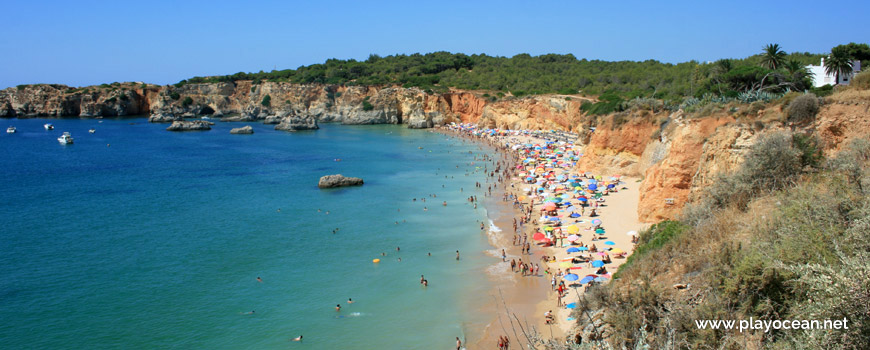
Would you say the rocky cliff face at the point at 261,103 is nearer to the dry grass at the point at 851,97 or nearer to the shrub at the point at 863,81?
the shrub at the point at 863,81

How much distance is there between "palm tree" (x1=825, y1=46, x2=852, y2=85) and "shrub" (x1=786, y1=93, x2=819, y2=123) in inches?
655

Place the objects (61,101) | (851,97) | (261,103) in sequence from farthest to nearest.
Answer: (261,103) < (61,101) < (851,97)

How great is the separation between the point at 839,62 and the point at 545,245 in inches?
830

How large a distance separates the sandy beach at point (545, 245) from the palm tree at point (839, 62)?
12.4 m

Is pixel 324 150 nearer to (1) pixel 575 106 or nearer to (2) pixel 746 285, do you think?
(1) pixel 575 106

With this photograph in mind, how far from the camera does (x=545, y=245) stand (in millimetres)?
22625

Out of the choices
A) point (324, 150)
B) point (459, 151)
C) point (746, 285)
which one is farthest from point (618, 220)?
point (324, 150)

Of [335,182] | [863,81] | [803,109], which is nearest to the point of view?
[803,109]

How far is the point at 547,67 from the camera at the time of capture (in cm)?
9700

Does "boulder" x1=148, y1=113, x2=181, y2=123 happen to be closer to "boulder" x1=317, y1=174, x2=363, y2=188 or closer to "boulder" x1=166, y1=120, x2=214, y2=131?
"boulder" x1=166, y1=120, x2=214, y2=131

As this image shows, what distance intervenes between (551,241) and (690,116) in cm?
801

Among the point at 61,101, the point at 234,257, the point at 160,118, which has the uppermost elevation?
the point at 61,101

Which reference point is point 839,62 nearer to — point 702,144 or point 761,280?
point 702,144

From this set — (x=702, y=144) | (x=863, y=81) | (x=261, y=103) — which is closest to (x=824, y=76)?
(x=863, y=81)
